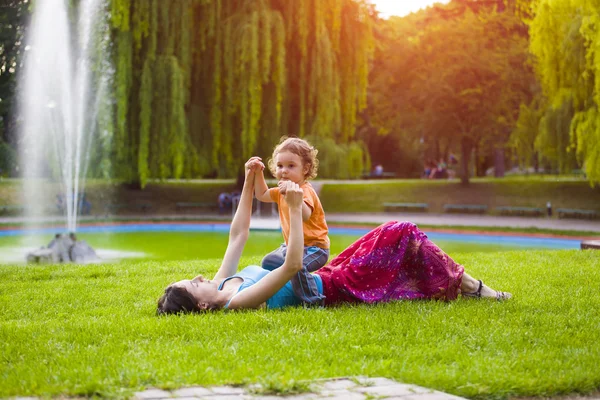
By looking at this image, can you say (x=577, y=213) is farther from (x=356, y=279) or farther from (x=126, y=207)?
(x=356, y=279)

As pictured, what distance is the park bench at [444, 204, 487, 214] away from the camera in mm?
26141

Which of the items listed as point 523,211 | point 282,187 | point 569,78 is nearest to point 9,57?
point 569,78

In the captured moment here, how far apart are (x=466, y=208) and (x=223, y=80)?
9765mm

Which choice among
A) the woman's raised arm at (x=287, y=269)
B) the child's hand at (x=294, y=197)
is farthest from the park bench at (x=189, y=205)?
the child's hand at (x=294, y=197)

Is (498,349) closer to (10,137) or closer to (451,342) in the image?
(451,342)

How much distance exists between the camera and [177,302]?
516 cm

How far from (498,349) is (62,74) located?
17.7 metres

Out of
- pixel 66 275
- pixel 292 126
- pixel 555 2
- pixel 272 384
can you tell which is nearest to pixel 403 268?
pixel 272 384

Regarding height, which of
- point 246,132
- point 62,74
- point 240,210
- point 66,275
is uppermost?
point 62,74

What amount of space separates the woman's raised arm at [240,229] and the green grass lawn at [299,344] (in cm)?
61

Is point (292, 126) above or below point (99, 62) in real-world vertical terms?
below

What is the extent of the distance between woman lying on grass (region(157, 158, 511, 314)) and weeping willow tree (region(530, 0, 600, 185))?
1244 cm

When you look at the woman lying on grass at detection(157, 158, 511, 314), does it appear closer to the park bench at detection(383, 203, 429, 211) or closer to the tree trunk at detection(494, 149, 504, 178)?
the park bench at detection(383, 203, 429, 211)

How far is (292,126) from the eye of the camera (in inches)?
919
